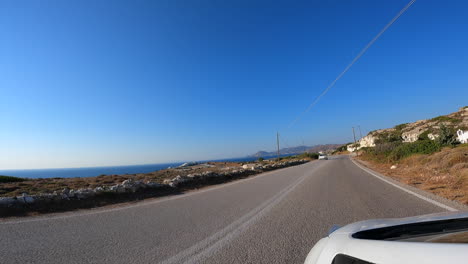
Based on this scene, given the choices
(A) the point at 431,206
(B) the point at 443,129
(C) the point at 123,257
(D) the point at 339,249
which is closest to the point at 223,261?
(C) the point at 123,257

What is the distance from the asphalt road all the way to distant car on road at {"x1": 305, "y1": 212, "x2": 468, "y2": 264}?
169 centimetres

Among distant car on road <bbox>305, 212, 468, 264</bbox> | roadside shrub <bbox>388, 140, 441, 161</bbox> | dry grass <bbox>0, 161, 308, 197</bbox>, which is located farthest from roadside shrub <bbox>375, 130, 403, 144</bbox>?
distant car on road <bbox>305, 212, 468, 264</bbox>

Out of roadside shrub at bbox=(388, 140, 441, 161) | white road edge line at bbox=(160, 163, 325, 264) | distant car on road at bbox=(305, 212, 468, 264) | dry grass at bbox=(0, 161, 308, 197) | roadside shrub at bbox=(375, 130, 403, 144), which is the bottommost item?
white road edge line at bbox=(160, 163, 325, 264)

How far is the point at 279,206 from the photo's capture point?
292 inches

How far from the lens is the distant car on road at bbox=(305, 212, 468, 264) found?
1298 millimetres

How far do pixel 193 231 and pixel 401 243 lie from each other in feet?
14.2

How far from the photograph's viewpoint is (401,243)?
1519 millimetres

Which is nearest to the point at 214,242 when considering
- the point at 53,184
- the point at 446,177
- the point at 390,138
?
the point at 446,177

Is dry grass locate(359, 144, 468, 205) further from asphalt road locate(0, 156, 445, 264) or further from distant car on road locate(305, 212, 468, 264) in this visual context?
distant car on road locate(305, 212, 468, 264)

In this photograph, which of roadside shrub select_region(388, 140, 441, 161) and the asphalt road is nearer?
the asphalt road

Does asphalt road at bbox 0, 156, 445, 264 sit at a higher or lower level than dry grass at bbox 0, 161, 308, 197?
lower

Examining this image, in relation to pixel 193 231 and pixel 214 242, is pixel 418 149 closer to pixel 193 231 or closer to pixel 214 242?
pixel 193 231

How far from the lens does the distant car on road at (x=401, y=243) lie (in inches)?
51.1

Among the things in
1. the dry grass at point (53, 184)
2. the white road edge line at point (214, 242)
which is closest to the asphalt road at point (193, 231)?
the white road edge line at point (214, 242)
